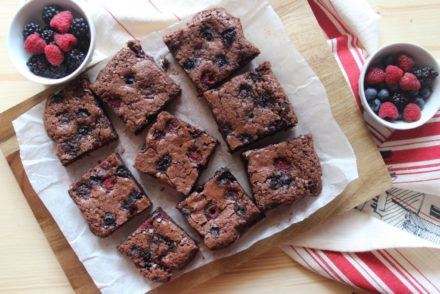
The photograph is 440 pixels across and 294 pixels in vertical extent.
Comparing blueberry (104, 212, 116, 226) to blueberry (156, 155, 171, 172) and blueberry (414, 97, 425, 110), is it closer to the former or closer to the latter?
blueberry (156, 155, 171, 172)

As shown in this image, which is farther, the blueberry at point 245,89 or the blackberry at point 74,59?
the blueberry at point 245,89

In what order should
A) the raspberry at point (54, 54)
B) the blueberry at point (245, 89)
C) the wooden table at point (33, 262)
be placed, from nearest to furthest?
the raspberry at point (54, 54) < the blueberry at point (245, 89) < the wooden table at point (33, 262)

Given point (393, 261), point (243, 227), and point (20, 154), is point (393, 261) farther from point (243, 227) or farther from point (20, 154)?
point (20, 154)

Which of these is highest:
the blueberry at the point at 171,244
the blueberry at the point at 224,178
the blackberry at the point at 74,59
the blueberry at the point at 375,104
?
the blackberry at the point at 74,59

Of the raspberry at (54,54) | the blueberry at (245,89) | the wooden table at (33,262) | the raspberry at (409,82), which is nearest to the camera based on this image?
the raspberry at (54,54)

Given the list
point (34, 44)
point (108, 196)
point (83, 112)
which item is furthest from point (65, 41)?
point (108, 196)

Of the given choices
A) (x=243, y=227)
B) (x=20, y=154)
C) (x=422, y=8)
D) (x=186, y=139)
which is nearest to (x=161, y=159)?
(x=186, y=139)

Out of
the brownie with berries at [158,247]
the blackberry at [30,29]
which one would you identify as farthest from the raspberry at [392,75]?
the blackberry at [30,29]

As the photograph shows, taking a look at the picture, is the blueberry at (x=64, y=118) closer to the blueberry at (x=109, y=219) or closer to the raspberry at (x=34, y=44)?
Result: the raspberry at (x=34, y=44)
